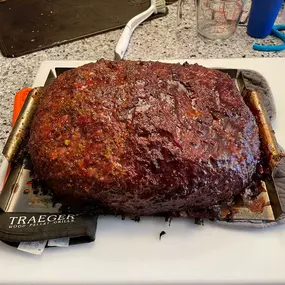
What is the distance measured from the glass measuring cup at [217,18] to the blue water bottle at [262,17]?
6cm

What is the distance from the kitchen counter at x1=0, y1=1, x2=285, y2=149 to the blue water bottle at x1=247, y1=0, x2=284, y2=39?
0.04 metres

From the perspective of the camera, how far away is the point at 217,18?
1529 mm

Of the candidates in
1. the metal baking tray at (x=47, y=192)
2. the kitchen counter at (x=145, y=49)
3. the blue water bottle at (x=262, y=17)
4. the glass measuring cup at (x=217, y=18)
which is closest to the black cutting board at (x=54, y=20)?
the kitchen counter at (x=145, y=49)

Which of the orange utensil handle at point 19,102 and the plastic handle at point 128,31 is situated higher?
the plastic handle at point 128,31

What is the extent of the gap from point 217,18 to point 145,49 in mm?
358

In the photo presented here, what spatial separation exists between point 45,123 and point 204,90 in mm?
421

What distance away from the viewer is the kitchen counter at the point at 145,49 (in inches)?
55.6

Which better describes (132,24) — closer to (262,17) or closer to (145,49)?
(145,49)

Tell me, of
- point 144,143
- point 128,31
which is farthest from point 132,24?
point 144,143

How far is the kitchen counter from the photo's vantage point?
141cm

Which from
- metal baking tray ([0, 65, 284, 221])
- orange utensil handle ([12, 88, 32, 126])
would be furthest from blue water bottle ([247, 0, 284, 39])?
orange utensil handle ([12, 88, 32, 126])

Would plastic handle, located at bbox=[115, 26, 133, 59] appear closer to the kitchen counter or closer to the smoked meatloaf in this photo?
the kitchen counter

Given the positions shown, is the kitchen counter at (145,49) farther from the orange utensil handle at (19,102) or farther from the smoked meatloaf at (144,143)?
the smoked meatloaf at (144,143)

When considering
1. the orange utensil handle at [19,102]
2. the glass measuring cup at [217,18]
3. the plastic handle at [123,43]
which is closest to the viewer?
the orange utensil handle at [19,102]
